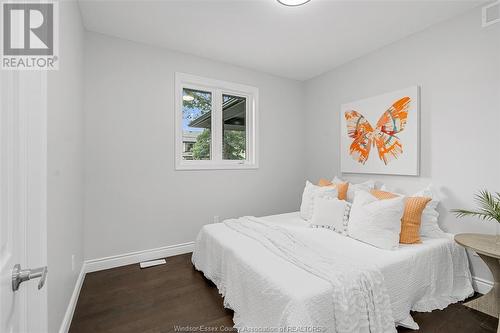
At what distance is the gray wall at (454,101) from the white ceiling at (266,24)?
0.19 meters

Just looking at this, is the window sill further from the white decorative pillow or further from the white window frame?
the white decorative pillow

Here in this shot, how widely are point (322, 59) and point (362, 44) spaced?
55 cm

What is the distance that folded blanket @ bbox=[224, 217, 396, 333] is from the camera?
1.37 m

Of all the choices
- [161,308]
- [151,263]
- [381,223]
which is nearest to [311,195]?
[381,223]

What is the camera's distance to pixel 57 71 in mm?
1432

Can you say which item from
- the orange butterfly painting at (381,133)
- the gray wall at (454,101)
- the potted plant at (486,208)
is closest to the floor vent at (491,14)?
the gray wall at (454,101)

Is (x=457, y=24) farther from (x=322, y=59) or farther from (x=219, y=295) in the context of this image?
(x=219, y=295)

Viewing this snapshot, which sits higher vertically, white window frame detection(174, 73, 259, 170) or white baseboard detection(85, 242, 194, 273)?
white window frame detection(174, 73, 259, 170)

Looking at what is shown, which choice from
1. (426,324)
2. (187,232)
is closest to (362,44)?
(426,324)

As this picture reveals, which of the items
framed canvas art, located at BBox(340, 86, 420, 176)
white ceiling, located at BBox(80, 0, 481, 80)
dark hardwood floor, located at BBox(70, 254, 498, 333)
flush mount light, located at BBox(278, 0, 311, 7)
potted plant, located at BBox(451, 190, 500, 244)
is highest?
white ceiling, located at BBox(80, 0, 481, 80)

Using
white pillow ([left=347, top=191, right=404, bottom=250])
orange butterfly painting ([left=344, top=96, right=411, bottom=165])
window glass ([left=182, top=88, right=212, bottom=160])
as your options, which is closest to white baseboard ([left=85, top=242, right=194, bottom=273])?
window glass ([left=182, top=88, right=212, bottom=160])

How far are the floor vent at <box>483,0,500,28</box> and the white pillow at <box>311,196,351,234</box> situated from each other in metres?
2.03

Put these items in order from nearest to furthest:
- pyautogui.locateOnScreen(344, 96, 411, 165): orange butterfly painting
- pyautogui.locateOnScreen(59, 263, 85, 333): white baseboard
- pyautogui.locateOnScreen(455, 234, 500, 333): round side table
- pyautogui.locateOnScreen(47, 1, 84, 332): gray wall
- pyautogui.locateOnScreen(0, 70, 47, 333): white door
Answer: pyautogui.locateOnScreen(0, 70, 47, 333): white door, pyautogui.locateOnScreen(47, 1, 84, 332): gray wall, pyautogui.locateOnScreen(59, 263, 85, 333): white baseboard, pyautogui.locateOnScreen(455, 234, 500, 333): round side table, pyautogui.locateOnScreen(344, 96, 411, 165): orange butterfly painting

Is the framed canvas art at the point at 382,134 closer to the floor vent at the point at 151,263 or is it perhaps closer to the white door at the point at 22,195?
the floor vent at the point at 151,263
